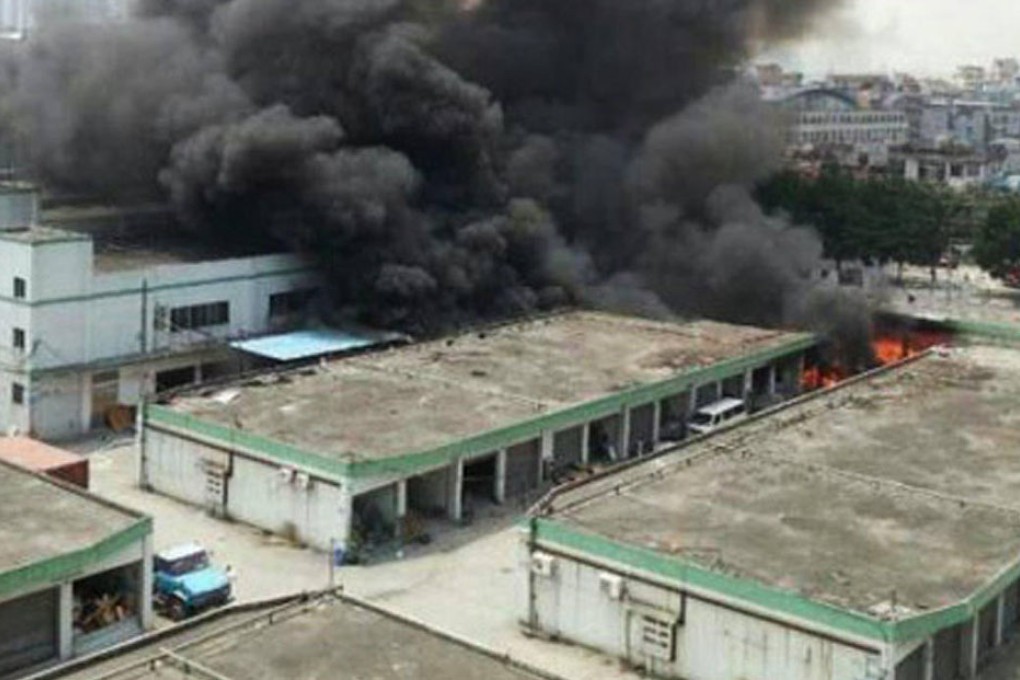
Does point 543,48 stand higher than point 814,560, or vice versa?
point 543,48

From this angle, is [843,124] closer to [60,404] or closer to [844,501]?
[60,404]

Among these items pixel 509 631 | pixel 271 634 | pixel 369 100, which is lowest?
pixel 509 631

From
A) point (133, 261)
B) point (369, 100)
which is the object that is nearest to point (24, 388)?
point (133, 261)

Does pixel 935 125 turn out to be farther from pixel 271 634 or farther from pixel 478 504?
pixel 271 634

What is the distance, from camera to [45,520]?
1836cm

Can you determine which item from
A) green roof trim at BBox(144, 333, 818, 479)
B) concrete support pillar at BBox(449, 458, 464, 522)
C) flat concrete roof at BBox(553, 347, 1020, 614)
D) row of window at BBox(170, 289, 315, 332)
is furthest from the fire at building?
concrete support pillar at BBox(449, 458, 464, 522)

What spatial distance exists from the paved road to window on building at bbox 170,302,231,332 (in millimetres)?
7218

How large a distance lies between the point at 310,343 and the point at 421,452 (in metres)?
10.3

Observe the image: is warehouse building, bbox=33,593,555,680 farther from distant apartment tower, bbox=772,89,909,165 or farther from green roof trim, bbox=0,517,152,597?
distant apartment tower, bbox=772,89,909,165

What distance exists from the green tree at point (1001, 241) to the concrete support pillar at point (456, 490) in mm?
33697

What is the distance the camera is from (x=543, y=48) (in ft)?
148

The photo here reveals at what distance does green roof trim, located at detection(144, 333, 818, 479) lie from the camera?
71.3ft

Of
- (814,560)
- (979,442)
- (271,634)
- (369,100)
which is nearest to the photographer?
(271,634)

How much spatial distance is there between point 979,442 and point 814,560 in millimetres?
7102
